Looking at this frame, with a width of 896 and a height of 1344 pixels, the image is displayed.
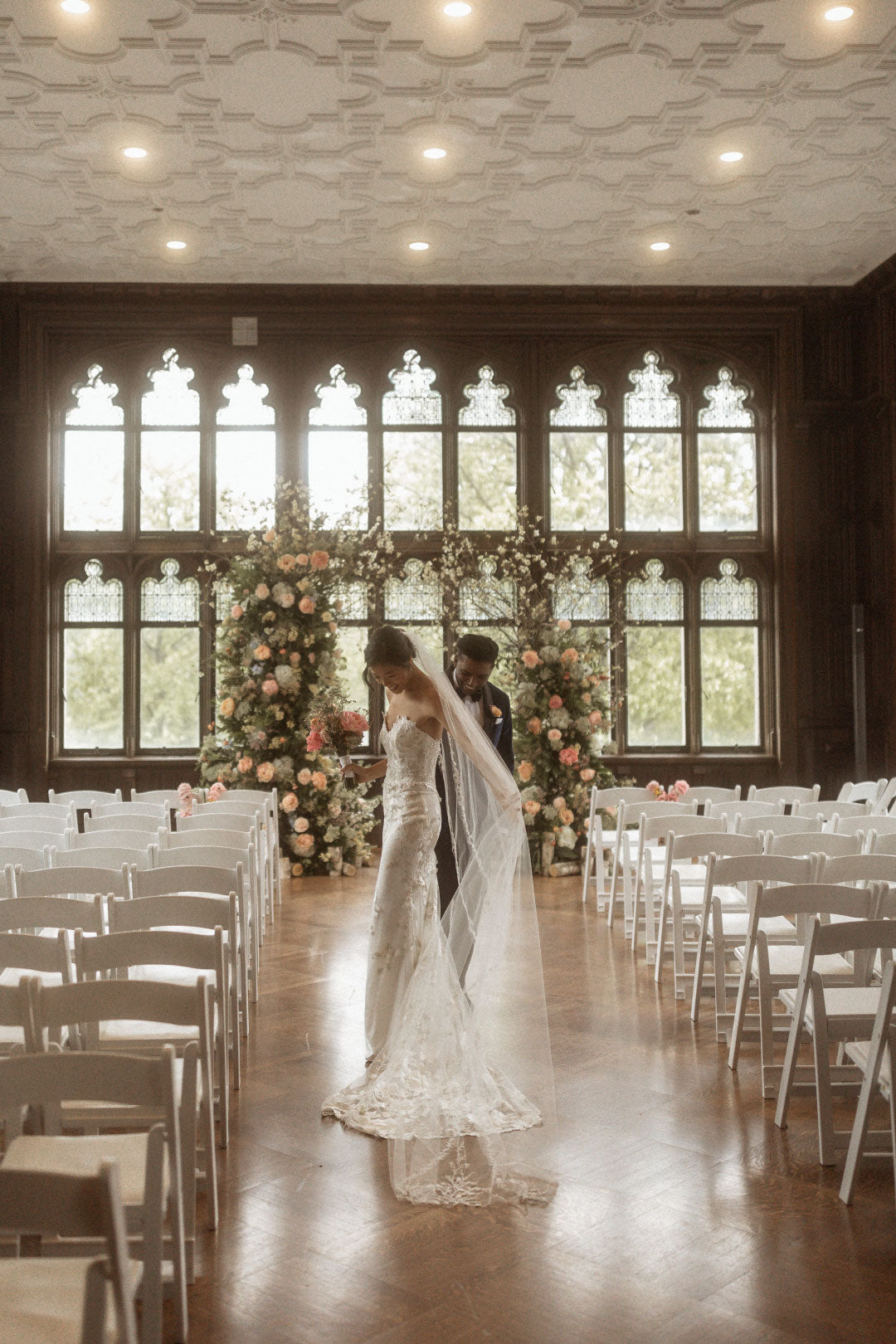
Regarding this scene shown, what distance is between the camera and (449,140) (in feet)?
29.5

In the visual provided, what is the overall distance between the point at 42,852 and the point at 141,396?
311 inches

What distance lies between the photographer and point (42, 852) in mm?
5965

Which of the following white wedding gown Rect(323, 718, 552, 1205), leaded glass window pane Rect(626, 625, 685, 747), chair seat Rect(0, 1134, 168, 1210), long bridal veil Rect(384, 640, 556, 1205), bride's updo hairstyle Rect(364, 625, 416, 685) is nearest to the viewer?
chair seat Rect(0, 1134, 168, 1210)

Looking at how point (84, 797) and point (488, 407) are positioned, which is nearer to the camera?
point (84, 797)

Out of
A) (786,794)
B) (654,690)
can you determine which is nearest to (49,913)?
(786,794)

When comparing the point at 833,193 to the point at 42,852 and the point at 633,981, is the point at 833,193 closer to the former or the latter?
the point at 633,981

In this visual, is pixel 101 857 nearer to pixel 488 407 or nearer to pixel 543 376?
pixel 488 407

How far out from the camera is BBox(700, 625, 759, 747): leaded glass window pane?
1298 centimetres

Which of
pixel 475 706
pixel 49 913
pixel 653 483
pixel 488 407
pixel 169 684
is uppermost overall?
pixel 488 407

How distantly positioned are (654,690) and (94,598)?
613cm

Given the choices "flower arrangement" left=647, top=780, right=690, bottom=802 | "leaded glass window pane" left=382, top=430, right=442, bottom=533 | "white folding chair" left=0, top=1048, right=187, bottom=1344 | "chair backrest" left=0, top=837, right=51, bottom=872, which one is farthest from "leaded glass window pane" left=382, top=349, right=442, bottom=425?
"white folding chair" left=0, top=1048, right=187, bottom=1344

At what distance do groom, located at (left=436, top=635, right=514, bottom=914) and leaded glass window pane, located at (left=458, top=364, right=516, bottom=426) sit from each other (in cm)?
749

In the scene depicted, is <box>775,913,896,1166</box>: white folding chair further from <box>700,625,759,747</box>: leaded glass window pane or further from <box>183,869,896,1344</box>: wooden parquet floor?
<box>700,625,759,747</box>: leaded glass window pane

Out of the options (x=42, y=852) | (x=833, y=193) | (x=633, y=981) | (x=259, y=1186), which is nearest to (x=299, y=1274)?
(x=259, y=1186)
